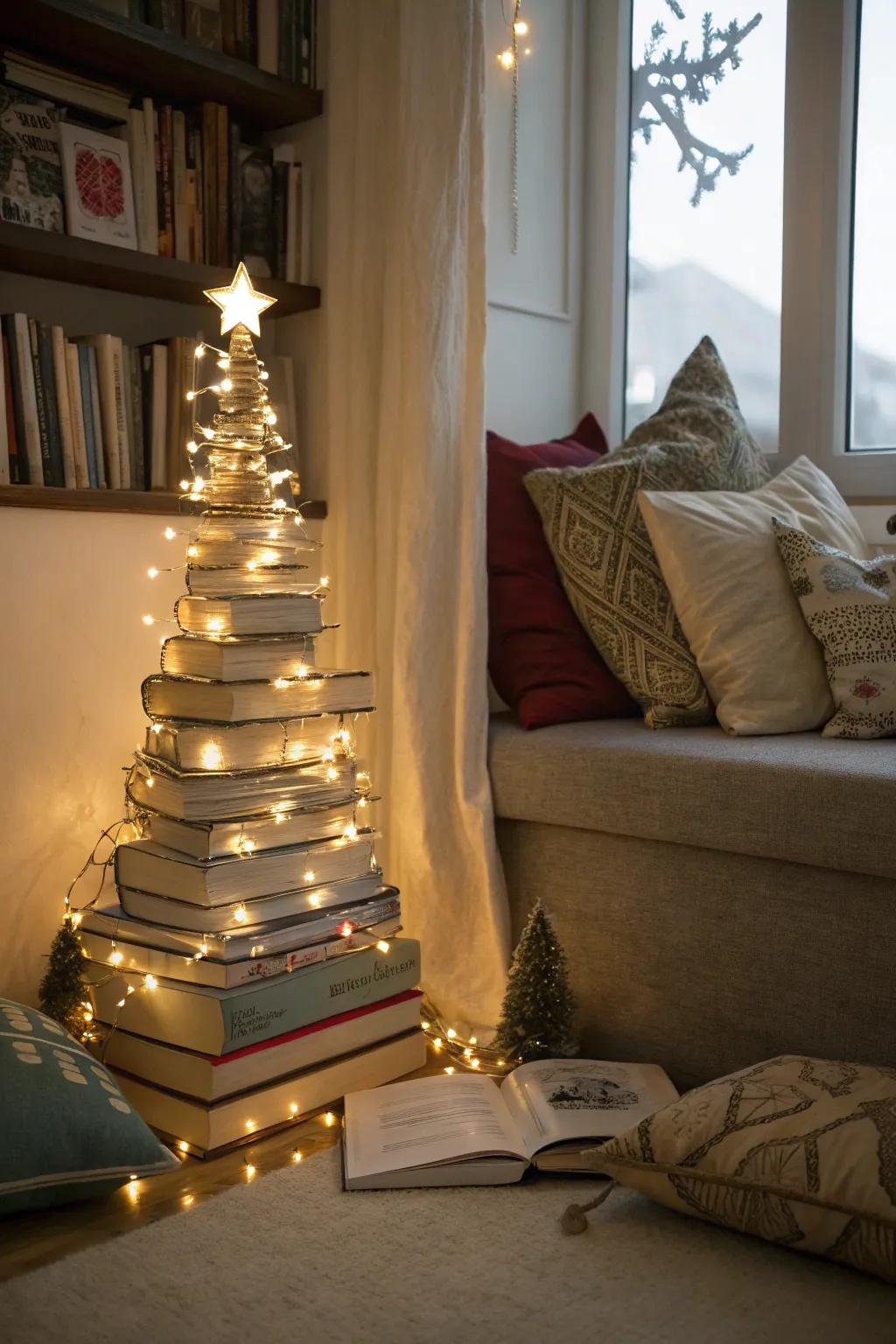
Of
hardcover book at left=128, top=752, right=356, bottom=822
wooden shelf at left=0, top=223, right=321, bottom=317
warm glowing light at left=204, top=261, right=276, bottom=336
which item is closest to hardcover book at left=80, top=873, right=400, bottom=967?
hardcover book at left=128, top=752, right=356, bottom=822

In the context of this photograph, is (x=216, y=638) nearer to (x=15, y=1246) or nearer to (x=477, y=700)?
(x=477, y=700)

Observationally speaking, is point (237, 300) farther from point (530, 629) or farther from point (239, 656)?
point (530, 629)

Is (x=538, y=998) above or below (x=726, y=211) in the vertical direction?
below

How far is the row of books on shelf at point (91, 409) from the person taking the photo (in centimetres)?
187

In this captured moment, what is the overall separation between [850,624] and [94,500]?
46.5 inches

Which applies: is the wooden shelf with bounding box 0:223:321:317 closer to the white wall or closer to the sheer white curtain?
the sheer white curtain

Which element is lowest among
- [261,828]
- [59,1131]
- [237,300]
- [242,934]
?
[59,1131]

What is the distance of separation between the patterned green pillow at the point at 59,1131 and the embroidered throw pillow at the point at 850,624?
114 cm

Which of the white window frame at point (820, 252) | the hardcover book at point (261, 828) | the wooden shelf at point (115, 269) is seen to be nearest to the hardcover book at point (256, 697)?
Answer: the hardcover book at point (261, 828)

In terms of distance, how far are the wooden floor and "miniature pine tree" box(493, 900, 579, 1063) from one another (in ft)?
1.01

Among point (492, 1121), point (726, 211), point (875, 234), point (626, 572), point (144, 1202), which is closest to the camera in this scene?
point (144, 1202)

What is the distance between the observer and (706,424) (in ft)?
7.48

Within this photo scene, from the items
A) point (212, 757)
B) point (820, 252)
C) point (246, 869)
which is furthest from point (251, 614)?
point (820, 252)

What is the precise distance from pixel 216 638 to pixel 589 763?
0.60 meters
